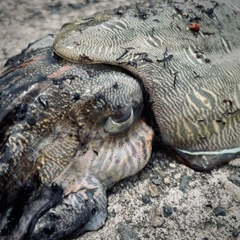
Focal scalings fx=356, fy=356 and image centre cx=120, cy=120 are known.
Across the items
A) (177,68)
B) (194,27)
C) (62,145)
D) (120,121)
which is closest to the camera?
(62,145)

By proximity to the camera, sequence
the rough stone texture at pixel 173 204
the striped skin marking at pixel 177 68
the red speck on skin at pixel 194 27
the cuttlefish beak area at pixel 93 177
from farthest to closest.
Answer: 1. the red speck on skin at pixel 194 27
2. the striped skin marking at pixel 177 68
3. the rough stone texture at pixel 173 204
4. the cuttlefish beak area at pixel 93 177

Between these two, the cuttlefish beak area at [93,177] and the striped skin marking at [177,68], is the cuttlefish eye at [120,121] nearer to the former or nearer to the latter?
the cuttlefish beak area at [93,177]

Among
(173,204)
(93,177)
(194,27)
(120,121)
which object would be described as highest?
(194,27)

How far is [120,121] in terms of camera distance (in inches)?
94.6

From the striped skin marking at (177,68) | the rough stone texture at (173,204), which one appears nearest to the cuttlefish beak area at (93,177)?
the rough stone texture at (173,204)

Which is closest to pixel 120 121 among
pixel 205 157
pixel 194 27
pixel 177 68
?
pixel 177 68

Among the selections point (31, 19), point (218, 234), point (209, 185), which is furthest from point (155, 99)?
point (31, 19)

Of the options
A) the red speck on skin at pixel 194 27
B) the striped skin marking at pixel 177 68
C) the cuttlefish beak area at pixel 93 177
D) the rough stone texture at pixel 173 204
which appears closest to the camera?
the cuttlefish beak area at pixel 93 177

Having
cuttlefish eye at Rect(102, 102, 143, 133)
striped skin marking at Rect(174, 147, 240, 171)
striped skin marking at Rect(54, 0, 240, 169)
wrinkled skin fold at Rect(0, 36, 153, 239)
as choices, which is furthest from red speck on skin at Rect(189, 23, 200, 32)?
striped skin marking at Rect(174, 147, 240, 171)

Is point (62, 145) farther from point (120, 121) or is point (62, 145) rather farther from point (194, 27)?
point (194, 27)

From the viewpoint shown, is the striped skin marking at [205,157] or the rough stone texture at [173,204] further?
the striped skin marking at [205,157]

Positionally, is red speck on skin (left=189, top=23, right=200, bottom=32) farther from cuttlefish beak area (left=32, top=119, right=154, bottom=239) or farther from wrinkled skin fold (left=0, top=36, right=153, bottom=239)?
cuttlefish beak area (left=32, top=119, right=154, bottom=239)

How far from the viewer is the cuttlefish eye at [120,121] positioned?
2.38 meters

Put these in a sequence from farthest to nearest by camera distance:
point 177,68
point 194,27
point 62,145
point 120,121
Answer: point 194,27 < point 177,68 < point 120,121 < point 62,145
